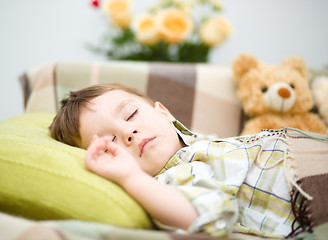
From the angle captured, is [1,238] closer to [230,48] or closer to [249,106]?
[249,106]

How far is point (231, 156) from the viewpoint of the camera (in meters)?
0.69

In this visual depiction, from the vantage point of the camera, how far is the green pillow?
0.50 metres

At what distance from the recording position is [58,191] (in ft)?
1.69

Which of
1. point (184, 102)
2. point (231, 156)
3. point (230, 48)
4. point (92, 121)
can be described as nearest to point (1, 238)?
point (92, 121)

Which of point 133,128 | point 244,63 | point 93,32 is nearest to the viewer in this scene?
point 133,128

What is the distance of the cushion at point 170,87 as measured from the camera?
3.75ft

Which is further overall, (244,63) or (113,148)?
(244,63)

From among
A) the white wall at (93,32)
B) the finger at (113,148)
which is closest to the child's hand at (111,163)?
the finger at (113,148)

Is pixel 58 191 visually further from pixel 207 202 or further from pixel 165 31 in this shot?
pixel 165 31

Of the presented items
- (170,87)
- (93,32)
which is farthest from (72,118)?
(93,32)

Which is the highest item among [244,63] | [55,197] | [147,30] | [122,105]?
[147,30]

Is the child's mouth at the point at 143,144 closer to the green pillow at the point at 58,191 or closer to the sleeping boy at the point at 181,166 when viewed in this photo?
the sleeping boy at the point at 181,166

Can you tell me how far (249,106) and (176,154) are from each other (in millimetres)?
459

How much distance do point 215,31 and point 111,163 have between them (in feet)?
3.28
